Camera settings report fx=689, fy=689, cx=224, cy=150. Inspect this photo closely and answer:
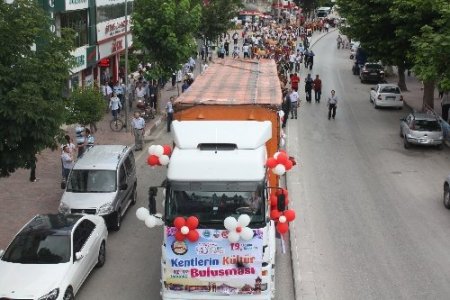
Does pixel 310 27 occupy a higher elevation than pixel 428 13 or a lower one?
lower

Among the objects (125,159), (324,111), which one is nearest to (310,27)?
(324,111)

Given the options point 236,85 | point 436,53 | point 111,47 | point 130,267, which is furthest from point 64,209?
point 111,47

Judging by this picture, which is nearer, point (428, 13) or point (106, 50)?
point (428, 13)

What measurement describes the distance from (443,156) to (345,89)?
19.0 meters

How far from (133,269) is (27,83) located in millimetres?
4947

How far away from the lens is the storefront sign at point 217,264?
1258 centimetres

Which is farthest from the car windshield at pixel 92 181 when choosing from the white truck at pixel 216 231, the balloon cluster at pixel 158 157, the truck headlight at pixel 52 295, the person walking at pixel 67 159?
the white truck at pixel 216 231

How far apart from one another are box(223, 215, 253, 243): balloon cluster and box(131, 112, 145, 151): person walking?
15209 mm

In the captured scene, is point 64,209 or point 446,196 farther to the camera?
point 446,196

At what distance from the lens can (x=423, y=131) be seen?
2823cm

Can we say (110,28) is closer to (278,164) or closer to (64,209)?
(64,209)

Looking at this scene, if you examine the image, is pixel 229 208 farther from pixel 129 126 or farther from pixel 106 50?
pixel 106 50

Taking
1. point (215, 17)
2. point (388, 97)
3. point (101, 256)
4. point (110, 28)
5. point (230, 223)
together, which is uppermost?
point (110, 28)

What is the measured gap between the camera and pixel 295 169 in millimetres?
24797
